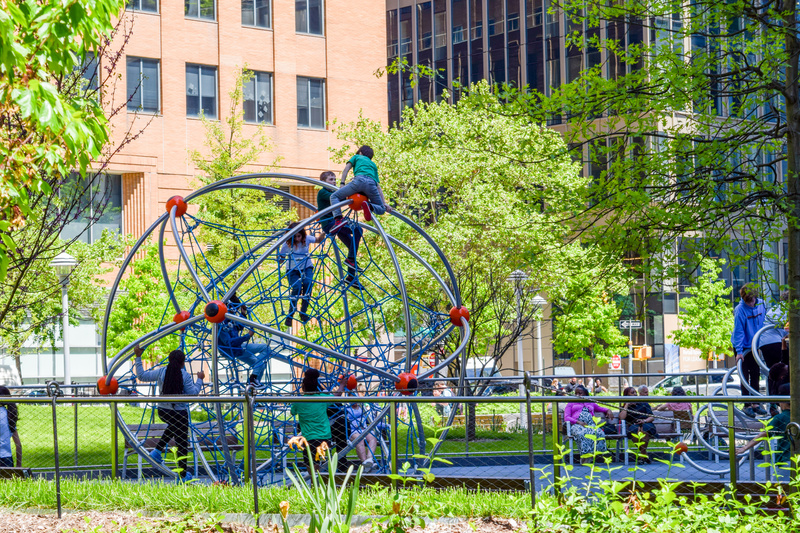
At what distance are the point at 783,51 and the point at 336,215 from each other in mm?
5434

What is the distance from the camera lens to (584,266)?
9289 mm

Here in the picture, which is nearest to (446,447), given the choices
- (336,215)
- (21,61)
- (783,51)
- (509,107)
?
(336,215)

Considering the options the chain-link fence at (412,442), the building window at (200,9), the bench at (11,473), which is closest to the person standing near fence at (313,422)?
the chain-link fence at (412,442)

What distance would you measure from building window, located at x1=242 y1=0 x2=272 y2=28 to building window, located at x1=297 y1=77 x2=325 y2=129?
2.46m

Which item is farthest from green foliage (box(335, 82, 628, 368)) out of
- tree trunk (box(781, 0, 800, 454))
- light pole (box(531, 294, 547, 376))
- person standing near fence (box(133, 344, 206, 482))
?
tree trunk (box(781, 0, 800, 454))

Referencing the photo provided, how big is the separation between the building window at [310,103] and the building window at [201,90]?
332 cm

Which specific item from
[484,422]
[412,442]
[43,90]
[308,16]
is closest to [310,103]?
[308,16]

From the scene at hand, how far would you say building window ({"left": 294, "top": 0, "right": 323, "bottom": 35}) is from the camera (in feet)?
115

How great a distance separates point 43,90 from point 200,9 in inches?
1141

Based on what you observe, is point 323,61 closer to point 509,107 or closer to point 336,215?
point 336,215

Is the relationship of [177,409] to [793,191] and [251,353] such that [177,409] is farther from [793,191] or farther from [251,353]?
[793,191]

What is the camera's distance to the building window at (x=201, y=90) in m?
32.9

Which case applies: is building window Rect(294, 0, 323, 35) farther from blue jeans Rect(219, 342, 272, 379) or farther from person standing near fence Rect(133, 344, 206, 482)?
person standing near fence Rect(133, 344, 206, 482)

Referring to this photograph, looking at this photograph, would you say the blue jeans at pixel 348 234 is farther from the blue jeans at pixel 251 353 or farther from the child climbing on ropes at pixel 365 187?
the blue jeans at pixel 251 353
